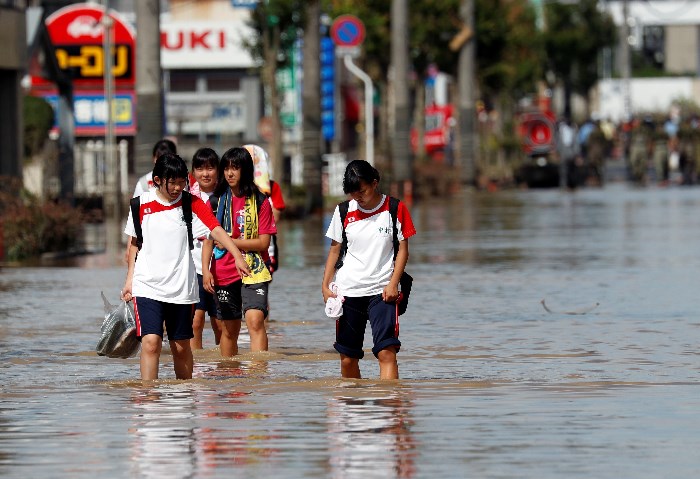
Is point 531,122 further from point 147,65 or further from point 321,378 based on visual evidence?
point 321,378

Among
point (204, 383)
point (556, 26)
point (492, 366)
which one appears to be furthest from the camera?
point (556, 26)

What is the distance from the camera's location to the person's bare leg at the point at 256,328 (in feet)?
46.7

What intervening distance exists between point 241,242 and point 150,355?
1.85 meters

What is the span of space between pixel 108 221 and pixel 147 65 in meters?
9.40

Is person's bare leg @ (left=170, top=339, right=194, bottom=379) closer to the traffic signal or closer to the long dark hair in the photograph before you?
the long dark hair

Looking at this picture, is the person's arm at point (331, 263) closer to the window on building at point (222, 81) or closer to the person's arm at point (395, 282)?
the person's arm at point (395, 282)

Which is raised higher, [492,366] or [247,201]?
[247,201]

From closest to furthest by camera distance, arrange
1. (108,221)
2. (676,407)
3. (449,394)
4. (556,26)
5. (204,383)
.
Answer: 1. (676,407)
2. (449,394)
3. (204,383)
4. (108,221)
5. (556,26)

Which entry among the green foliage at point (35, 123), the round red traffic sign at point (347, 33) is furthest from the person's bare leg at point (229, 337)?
the round red traffic sign at point (347, 33)

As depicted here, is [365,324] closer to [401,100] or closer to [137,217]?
[137,217]

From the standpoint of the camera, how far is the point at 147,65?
1091 inches

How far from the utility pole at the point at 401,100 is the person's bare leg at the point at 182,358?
1336 inches

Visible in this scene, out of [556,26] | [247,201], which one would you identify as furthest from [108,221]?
[556,26]

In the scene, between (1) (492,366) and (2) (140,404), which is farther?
(1) (492,366)
